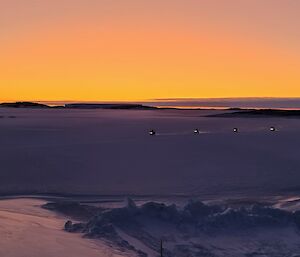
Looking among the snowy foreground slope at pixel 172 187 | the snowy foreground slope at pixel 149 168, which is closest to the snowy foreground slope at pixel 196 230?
the snowy foreground slope at pixel 172 187

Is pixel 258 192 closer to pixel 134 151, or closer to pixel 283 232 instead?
pixel 283 232

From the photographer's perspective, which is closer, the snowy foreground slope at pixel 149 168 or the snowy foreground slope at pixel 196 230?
the snowy foreground slope at pixel 196 230

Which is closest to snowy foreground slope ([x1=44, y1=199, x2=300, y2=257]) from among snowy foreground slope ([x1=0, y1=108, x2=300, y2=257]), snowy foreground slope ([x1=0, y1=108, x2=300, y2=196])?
snowy foreground slope ([x1=0, y1=108, x2=300, y2=257])

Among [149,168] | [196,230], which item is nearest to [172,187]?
[149,168]

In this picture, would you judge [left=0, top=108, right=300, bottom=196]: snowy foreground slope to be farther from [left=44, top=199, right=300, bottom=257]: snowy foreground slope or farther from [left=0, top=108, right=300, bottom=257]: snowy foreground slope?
[left=44, top=199, right=300, bottom=257]: snowy foreground slope

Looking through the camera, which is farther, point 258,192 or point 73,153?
point 73,153

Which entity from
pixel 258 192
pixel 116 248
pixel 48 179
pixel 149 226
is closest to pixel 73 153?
pixel 48 179

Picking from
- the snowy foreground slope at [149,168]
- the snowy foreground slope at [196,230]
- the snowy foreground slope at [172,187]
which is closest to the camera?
the snowy foreground slope at [196,230]

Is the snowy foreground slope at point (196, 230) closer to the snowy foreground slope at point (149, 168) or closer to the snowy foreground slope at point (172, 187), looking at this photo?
the snowy foreground slope at point (172, 187)
